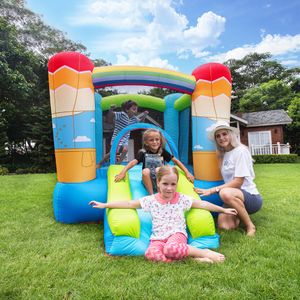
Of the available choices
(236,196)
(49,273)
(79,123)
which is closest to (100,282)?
(49,273)

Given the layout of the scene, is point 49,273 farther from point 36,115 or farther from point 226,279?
point 36,115

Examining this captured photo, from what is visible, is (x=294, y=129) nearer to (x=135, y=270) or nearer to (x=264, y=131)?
(x=264, y=131)

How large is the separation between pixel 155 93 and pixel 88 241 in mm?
4152

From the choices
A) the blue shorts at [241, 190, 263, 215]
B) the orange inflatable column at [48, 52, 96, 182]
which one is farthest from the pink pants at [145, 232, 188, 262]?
the orange inflatable column at [48, 52, 96, 182]

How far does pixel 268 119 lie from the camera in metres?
19.4

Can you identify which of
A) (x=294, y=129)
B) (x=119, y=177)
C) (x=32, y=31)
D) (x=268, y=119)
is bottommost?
(x=119, y=177)

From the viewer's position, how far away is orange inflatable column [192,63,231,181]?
13.2 ft

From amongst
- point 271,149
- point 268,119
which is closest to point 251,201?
point 271,149

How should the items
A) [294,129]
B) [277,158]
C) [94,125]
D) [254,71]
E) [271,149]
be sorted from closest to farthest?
1. [94,125]
2. [277,158]
3. [271,149]
4. [294,129]
5. [254,71]

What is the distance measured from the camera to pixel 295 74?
29.3 meters

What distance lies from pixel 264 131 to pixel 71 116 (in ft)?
58.8

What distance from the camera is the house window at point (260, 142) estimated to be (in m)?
18.7

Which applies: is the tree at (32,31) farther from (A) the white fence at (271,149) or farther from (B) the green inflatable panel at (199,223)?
(B) the green inflatable panel at (199,223)

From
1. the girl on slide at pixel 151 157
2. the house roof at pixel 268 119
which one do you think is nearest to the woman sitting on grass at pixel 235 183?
the girl on slide at pixel 151 157
